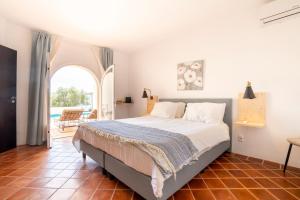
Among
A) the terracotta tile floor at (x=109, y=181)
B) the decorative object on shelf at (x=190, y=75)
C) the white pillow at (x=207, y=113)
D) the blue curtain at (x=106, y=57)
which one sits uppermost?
the blue curtain at (x=106, y=57)

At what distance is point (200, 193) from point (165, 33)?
3257 mm

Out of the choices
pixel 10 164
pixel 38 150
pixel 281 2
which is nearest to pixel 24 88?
pixel 38 150

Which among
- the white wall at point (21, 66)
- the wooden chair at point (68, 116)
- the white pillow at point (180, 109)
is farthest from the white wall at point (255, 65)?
the wooden chair at point (68, 116)

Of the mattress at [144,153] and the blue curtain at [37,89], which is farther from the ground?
the blue curtain at [37,89]

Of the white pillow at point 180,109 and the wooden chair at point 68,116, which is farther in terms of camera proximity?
the wooden chair at point 68,116

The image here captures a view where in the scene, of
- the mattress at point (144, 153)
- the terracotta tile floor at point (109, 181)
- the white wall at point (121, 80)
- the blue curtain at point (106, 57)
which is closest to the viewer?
the mattress at point (144, 153)

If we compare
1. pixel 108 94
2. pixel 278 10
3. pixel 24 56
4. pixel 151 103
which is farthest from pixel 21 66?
pixel 278 10

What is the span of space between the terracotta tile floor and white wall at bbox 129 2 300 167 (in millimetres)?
370

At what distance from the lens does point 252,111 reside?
2.70 metres

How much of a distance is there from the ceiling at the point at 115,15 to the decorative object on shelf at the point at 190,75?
79 centimetres

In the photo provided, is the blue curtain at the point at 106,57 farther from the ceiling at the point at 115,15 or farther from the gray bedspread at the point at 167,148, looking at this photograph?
the gray bedspread at the point at 167,148

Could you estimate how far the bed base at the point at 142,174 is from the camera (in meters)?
1.50

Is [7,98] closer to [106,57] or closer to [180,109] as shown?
[106,57]

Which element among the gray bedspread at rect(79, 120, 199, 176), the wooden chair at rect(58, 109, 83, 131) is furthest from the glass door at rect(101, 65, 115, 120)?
the gray bedspread at rect(79, 120, 199, 176)
